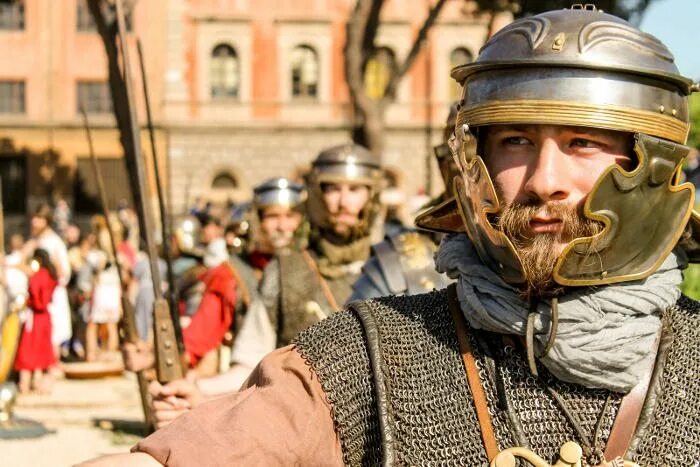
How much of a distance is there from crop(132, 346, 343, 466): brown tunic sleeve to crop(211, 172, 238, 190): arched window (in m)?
36.6

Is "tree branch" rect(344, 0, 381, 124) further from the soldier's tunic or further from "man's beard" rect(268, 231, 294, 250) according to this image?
the soldier's tunic

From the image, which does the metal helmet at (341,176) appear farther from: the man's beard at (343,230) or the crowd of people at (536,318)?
the crowd of people at (536,318)

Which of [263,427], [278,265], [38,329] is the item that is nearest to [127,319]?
[278,265]

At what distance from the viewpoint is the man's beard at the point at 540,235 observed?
2.55 m

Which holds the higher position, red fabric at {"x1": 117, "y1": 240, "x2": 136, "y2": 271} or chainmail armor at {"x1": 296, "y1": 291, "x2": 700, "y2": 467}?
chainmail armor at {"x1": 296, "y1": 291, "x2": 700, "y2": 467}

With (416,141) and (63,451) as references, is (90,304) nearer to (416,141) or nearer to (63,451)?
(63,451)

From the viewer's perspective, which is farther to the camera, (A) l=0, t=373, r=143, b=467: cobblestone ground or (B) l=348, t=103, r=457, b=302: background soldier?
(A) l=0, t=373, r=143, b=467: cobblestone ground

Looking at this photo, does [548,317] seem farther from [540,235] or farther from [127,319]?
[127,319]

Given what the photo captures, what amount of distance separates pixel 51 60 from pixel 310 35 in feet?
26.5

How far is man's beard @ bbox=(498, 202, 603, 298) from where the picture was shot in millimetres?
2555

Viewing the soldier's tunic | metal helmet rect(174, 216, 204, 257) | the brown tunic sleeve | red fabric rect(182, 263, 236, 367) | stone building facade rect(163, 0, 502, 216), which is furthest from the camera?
stone building facade rect(163, 0, 502, 216)

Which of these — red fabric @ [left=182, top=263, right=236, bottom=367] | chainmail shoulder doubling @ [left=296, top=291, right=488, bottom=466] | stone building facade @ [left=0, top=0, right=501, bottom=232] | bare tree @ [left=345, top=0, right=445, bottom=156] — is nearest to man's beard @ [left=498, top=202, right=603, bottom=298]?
chainmail shoulder doubling @ [left=296, top=291, right=488, bottom=466]

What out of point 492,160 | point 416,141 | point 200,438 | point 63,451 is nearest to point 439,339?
point 492,160

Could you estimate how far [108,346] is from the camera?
16.1 meters
